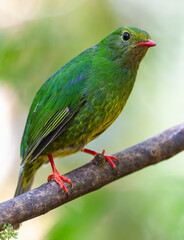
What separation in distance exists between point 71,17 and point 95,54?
Result: 1.26 metres

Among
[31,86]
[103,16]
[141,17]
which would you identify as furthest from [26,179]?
[141,17]

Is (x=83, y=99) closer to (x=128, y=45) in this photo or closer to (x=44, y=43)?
(x=128, y=45)

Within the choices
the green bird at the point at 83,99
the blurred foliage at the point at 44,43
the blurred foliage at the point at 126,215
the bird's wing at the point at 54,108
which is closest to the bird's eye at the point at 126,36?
the green bird at the point at 83,99

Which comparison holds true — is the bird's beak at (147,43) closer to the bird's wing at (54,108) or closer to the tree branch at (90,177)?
the bird's wing at (54,108)

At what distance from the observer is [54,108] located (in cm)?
410

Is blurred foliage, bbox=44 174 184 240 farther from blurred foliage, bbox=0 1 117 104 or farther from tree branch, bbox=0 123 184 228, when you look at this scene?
blurred foliage, bbox=0 1 117 104

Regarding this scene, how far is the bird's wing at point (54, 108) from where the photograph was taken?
398cm

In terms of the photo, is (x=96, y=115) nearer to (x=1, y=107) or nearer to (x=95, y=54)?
(x=95, y=54)

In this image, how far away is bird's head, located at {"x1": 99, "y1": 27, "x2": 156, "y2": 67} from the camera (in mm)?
4066

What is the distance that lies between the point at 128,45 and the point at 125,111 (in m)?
2.18

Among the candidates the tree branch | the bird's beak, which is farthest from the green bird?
the tree branch

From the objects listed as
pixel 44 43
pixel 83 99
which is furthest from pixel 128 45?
pixel 44 43

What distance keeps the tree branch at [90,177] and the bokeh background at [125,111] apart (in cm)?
59

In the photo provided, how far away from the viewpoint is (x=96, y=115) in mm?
3936
